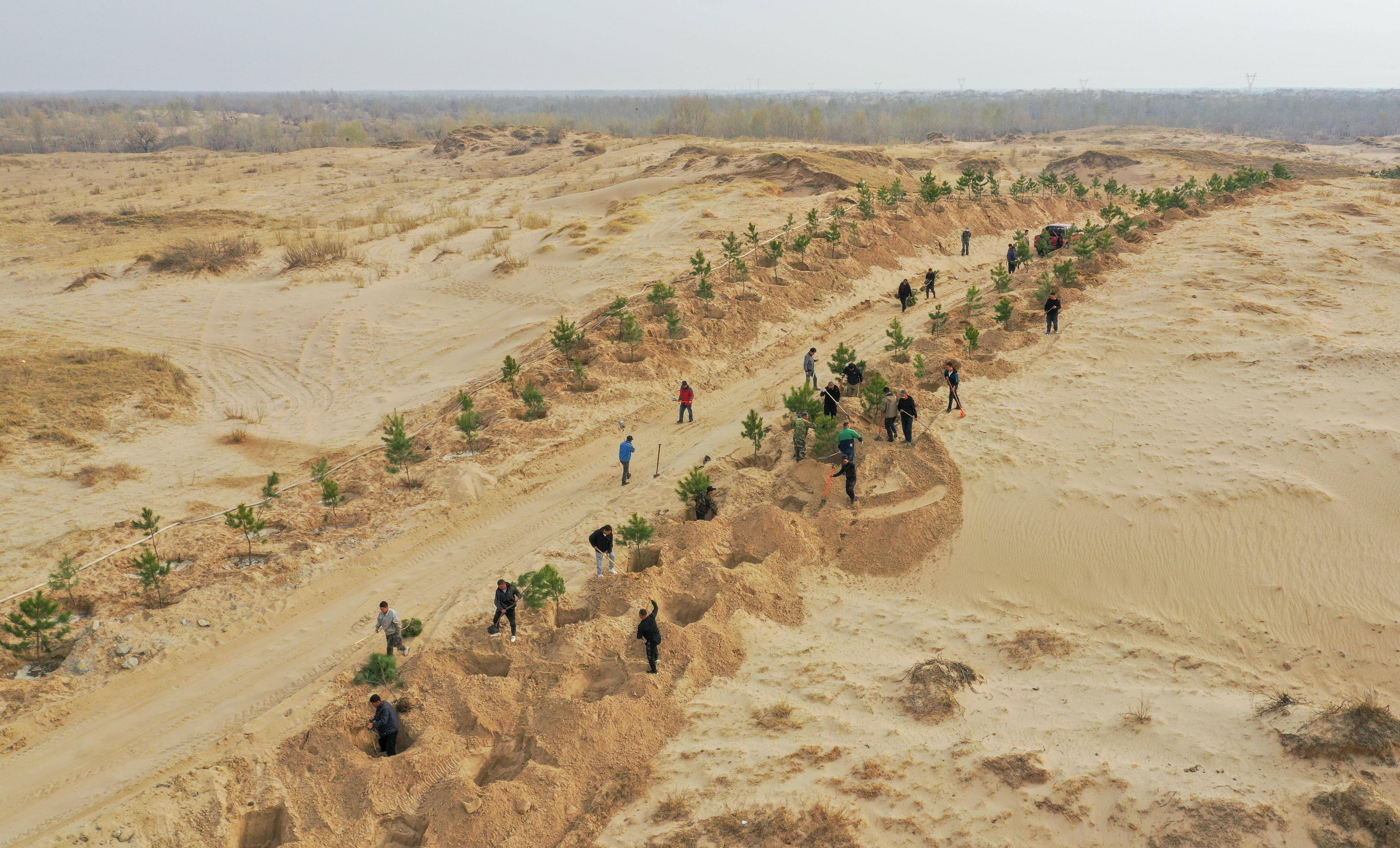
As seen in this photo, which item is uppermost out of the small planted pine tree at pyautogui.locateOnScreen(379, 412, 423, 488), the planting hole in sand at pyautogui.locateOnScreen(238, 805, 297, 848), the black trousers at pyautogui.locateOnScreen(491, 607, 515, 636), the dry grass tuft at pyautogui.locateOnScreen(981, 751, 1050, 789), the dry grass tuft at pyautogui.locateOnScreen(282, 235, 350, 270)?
the dry grass tuft at pyautogui.locateOnScreen(282, 235, 350, 270)

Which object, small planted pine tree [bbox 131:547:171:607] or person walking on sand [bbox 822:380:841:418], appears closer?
small planted pine tree [bbox 131:547:171:607]

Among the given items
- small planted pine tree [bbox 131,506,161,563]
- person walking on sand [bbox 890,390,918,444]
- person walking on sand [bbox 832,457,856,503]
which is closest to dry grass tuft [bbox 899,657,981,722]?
person walking on sand [bbox 832,457,856,503]

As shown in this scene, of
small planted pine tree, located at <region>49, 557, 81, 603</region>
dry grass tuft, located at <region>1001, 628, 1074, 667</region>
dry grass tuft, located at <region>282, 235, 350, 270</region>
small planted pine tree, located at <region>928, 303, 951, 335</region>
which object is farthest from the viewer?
dry grass tuft, located at <region>282, 235, 350, 270</region>

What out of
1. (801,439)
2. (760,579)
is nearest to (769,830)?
(760,579)

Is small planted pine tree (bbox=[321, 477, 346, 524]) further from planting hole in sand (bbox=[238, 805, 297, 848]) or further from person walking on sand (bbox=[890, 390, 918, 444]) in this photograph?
person walking on sand (bbox=[890, 390, 918, 444])

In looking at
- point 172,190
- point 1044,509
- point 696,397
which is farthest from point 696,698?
point 172,190

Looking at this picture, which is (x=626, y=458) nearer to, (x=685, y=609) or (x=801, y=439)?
(x=801, y=439)

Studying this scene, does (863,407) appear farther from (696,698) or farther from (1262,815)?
(1262,815)
